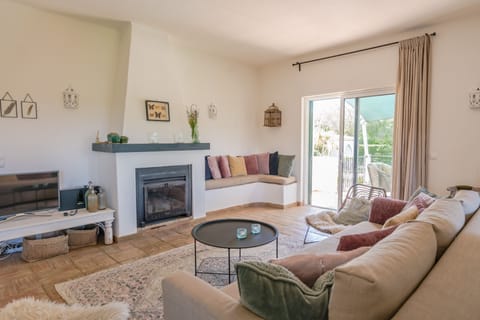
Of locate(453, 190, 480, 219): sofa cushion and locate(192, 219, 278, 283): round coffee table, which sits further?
locate(192, 219, 278, 283): round coffee table

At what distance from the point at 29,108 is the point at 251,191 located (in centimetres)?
375

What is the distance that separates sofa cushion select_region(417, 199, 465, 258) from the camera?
1.35 meters

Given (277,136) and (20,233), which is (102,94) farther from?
(277,136)

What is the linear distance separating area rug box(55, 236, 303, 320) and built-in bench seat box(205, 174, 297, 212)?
5.40 feet

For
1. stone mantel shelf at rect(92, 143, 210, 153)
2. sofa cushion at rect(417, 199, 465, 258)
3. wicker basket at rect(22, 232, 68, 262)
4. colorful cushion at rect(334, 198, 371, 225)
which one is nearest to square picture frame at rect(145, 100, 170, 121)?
stone mantel shelf at rect(92, 143, 210, 153)

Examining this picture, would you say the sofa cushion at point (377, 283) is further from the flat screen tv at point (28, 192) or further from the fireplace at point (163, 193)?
the flat screen tv at point (28, 192)

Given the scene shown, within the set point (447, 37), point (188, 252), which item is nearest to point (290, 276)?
point (188, 252)

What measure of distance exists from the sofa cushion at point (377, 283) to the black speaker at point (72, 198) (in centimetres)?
365

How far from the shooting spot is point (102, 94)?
13.3 feet

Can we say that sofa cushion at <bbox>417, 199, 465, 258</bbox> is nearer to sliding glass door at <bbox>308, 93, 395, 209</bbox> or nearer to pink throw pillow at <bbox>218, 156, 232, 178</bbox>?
sliding glass door at <bbox>308, 93, 395, 209</bbox>

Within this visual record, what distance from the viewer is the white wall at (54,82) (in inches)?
131

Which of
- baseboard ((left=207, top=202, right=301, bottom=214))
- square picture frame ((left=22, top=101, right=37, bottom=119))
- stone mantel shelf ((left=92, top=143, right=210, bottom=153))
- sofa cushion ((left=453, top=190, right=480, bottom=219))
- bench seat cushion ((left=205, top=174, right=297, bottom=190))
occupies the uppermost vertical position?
square picture frame ((left=22, top=101, right=37, bottom=119))

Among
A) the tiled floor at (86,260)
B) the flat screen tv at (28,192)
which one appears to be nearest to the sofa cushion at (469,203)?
the tiled floor at (86,260)

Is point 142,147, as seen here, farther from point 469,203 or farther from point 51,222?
point 469,203
